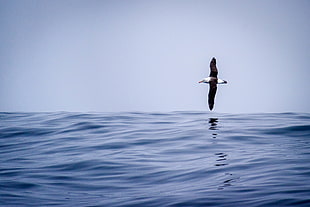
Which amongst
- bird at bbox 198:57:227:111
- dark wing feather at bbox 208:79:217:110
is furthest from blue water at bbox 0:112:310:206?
bird at bbox 198:57:227:111

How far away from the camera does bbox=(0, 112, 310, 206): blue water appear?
1034 centimetres

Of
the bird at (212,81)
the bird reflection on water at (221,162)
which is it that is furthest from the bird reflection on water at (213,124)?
the bird at (212,81)

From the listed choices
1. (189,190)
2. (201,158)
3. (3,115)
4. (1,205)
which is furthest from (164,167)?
(3,115)

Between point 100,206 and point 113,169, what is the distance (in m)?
3.04

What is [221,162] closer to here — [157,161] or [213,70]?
[157,161]

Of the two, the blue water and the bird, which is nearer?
the blue water

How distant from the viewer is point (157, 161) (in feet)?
44.7

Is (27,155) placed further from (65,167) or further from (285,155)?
(285,155)

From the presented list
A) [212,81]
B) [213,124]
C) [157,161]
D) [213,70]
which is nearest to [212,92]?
[212,81]

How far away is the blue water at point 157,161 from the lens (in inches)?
407

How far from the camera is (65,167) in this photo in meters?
13.6

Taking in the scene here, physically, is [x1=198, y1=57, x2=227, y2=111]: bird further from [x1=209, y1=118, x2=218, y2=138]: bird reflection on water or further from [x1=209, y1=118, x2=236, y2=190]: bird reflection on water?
[x1=209, y1=118, x2=236, y2=190]: bird reflection on water

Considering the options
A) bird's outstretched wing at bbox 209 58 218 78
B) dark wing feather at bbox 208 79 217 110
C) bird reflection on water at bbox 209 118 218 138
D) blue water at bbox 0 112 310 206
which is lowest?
blue water at bbox 0 112 310 206

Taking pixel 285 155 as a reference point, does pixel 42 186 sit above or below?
below
